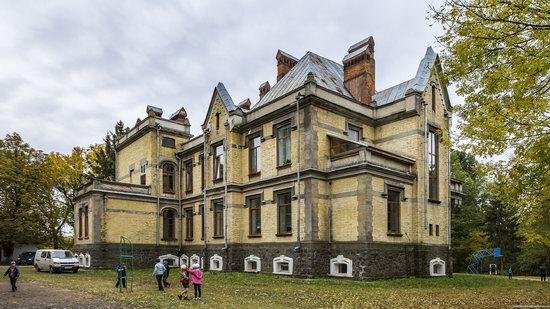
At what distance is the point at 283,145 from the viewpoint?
2569 cm

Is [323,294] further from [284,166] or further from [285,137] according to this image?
[285,137]

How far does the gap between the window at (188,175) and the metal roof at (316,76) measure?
27.6 feet

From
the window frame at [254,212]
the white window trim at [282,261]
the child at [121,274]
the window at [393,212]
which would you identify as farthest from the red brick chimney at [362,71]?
the child at [121,274]

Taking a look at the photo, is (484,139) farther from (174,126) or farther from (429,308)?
(174,126)

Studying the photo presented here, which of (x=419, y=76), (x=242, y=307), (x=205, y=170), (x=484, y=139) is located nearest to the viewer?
(x=484, y=139)

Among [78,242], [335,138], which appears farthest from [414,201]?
[78,242]

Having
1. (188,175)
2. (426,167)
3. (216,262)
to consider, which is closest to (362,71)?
(426,167)

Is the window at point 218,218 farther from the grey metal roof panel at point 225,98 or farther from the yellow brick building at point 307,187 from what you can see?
the grey metal roof panel at point 225,98

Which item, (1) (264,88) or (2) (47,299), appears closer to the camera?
(2) (47,299)

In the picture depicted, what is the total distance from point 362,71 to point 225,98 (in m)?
9.31

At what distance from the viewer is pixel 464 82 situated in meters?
11.6

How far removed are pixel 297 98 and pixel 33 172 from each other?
1371 inches

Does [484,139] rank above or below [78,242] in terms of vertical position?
above

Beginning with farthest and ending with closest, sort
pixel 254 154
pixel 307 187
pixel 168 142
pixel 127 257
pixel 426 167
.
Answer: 1. pixel 168 142
2. pixel 254 154
3. pixel 426 167
4. pixel 307 187
5. pixel 127 257
